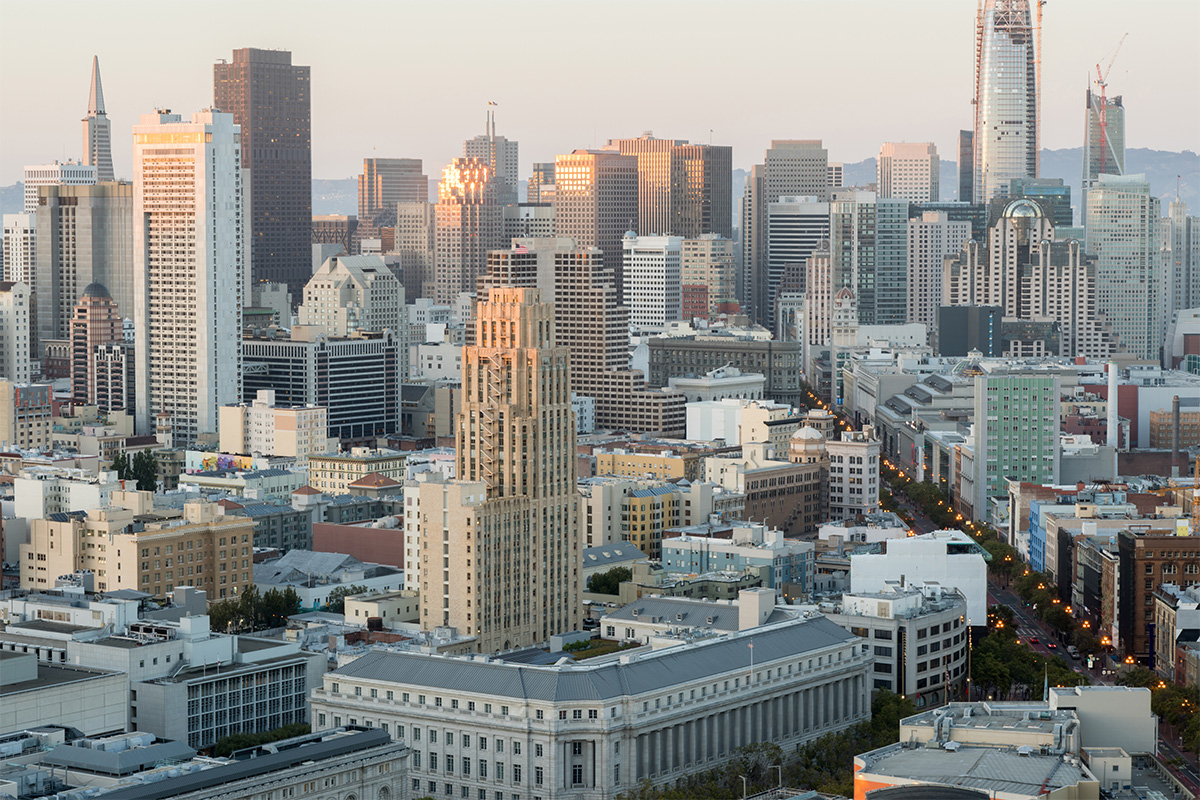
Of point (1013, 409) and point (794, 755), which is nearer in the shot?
point (794, 755)

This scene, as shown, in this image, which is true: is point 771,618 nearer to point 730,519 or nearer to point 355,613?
point 355,613

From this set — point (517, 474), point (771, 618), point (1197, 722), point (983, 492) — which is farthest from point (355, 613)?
point (983, 492)

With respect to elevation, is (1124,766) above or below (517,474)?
below

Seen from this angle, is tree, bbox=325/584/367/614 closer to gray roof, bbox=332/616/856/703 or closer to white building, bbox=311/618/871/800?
gray roof, bbox=332/616/856/703

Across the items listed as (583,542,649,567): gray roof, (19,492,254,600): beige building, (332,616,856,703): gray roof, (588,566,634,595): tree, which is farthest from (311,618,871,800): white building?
(19,492,254,600): beige building

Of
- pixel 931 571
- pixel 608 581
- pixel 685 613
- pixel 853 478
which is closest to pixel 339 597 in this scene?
pixel 608 581

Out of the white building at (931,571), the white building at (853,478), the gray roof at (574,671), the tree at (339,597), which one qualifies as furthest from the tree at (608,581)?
the white building at (853,478)
